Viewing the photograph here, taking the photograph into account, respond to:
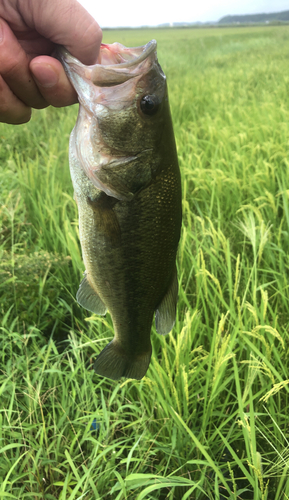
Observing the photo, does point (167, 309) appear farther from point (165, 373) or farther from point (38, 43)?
point (38, 43)

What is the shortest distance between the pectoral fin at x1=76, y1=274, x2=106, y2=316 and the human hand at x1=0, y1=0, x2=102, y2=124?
694mm

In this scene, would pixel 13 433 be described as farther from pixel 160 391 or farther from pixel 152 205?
pixel 152 205

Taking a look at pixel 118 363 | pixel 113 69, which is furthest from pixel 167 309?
pixel 113 69

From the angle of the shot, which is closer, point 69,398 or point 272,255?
point 69,398

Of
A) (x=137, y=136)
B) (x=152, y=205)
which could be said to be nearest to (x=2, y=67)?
(x=137, y=136)

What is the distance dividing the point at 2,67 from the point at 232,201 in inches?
79.8

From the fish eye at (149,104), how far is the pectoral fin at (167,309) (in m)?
0.53

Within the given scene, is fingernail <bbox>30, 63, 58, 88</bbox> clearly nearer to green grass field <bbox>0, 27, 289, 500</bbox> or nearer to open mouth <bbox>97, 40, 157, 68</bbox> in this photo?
open mouth <bbox>97, 40, 157, 68</bbox>

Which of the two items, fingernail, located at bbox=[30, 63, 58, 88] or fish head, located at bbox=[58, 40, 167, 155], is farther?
fingernail, located at bbox=[30, 63, 58, 88]

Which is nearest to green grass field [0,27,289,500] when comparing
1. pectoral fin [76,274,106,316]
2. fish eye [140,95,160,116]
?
pectoral fin [76,274,106,316]

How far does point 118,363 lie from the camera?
4.26 ft

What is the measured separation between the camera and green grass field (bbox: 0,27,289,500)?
1.33m

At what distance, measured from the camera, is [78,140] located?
1.13 meters

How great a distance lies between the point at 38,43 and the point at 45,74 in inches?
10.8
